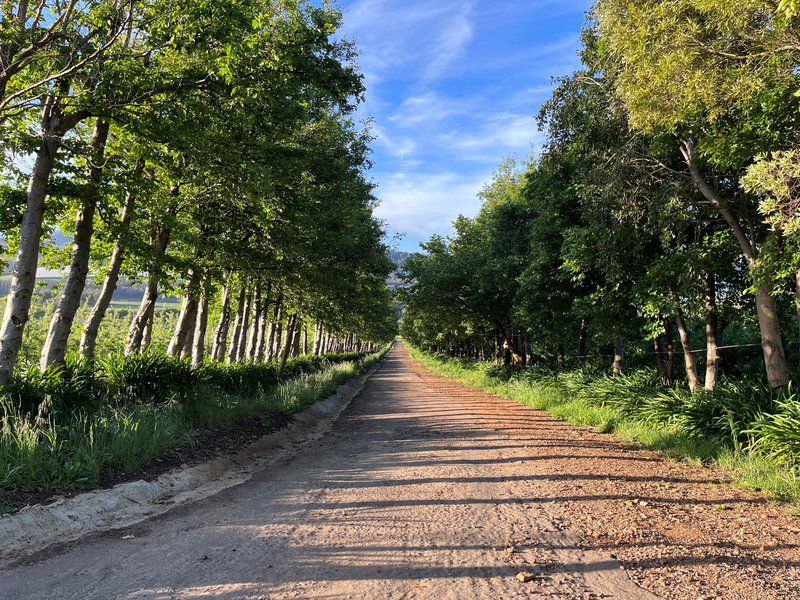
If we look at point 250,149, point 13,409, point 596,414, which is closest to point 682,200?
point 596,414

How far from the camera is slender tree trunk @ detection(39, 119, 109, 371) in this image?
8328 millimetres

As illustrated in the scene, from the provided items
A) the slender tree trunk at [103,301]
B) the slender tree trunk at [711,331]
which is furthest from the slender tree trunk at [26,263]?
the slender tree trunk at [711,331]

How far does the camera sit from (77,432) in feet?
20.6

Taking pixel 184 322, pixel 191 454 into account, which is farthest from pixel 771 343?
pixel 184 322

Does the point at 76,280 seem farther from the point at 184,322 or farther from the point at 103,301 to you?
the point at 184,322

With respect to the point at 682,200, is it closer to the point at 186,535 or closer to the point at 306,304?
the point at 186,535

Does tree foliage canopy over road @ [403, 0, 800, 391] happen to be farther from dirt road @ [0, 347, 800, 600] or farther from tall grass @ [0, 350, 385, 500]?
tall grass @ [0, 350, 385, 500]

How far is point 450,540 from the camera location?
4.46m

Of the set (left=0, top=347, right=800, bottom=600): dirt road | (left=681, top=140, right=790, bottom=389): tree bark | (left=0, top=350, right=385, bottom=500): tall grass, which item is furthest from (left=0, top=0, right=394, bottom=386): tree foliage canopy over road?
(left=681, top=140, right=790, bottom=389): tree bark

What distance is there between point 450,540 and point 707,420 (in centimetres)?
648

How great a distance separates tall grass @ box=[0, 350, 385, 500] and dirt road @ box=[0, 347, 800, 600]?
4.24 ft

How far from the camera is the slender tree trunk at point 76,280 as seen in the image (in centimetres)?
833

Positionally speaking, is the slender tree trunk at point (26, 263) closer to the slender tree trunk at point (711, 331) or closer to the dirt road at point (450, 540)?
the dirt road at point (450, 540)

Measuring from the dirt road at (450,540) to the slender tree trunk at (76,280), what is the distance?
185 inches
